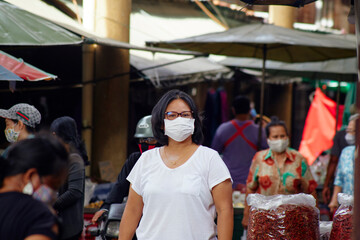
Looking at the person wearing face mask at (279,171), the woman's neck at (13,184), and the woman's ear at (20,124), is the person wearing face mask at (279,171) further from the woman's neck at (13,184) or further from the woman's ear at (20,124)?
the woman's neck at (13,184)

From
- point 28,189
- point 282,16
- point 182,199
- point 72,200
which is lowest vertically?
point 72,200

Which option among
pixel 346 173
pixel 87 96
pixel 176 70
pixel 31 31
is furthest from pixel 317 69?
pixel 31 31

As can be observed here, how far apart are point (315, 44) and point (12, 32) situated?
365 cm

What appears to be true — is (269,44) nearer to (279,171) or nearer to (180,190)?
(279,171)

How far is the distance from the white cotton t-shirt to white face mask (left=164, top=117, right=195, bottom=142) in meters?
0.16

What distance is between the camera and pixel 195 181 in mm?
3881

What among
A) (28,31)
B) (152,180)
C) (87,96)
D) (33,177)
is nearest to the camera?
(33,177)

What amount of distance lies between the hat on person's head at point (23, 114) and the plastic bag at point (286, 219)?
205 centimetres

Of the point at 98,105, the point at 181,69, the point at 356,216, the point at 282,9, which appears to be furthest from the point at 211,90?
the point at 356,216

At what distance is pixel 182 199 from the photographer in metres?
3.84

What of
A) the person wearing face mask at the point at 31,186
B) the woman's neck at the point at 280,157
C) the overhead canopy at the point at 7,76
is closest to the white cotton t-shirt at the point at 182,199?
the person wearing face mask at the point at 31,186

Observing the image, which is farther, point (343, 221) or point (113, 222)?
point (113, 222)

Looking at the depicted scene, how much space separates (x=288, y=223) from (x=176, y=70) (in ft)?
20.1

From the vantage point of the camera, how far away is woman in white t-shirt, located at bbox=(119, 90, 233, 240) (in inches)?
151
